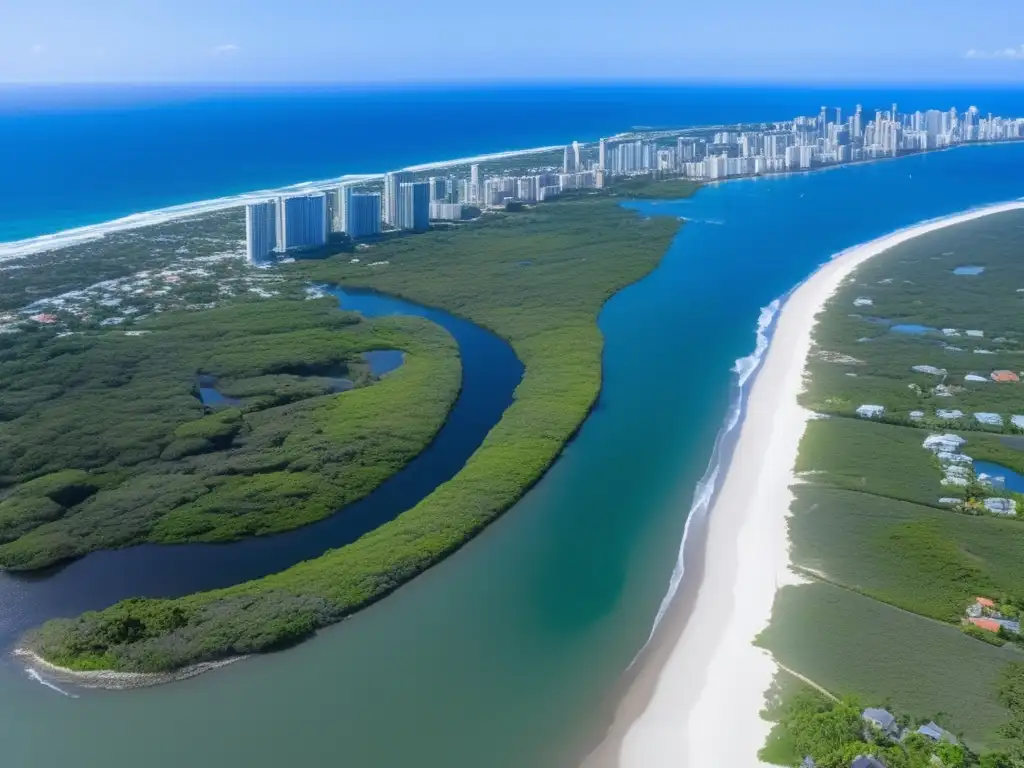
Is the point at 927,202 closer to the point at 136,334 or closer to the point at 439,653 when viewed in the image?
the point at 136,334

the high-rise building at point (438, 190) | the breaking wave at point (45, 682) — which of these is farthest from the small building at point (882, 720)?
the high-rise building at point (438, 190)

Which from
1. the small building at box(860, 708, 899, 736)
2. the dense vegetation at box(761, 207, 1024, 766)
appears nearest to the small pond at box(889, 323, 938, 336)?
the dense vegetation at box(761, 207, 1024, 766)

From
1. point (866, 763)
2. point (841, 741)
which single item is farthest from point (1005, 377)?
point (866, 763)

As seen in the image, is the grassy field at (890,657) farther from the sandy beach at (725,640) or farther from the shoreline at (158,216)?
the shoreline at (158,216)

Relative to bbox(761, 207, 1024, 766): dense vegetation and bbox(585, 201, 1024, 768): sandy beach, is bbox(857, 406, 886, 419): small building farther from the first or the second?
bbox(585, 201, 1024, 768): sandy beach

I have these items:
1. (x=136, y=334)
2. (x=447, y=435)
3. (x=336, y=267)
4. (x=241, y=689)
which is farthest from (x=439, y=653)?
(x=336, y=267)

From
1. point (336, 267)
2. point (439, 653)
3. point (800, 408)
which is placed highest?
point (336, 267)
